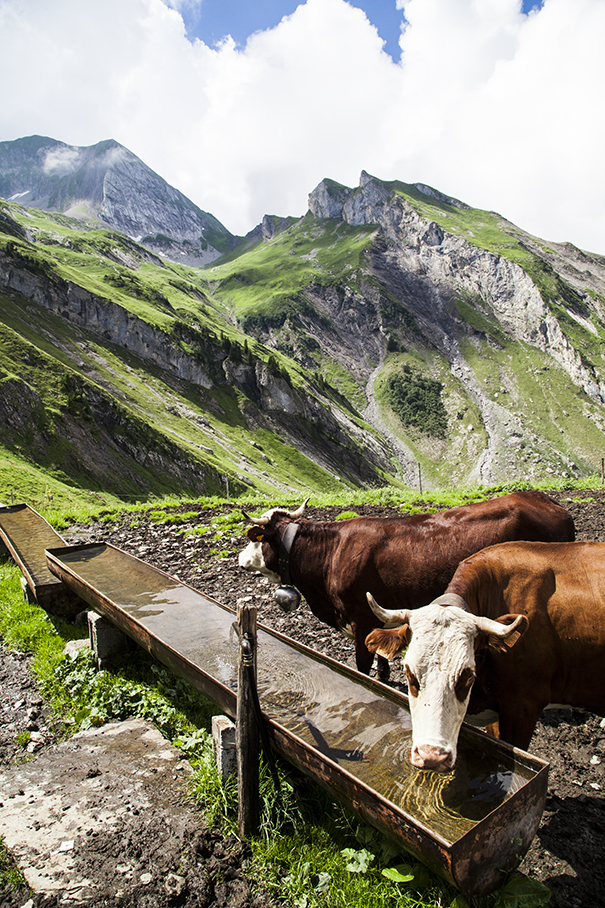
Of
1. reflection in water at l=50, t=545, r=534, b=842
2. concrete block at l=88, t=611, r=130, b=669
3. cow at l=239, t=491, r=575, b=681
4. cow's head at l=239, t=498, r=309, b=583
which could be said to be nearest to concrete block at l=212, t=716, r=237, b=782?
reflection in water at l=50, t=545, r=534, b=842

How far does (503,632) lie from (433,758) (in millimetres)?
1324


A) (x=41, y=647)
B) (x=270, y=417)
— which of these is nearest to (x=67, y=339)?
(x=270, y=417)

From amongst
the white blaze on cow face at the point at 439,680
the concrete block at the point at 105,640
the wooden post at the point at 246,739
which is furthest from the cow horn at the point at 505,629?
the concrete block at the point at 105,640

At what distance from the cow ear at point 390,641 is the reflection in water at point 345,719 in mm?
1319

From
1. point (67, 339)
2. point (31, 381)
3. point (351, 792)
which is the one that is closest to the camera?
point (351, 792)

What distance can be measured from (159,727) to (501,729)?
5.01 metres

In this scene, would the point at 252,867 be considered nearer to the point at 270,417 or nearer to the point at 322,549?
the point at 322,549

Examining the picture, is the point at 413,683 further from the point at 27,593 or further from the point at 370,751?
the point at 27,593

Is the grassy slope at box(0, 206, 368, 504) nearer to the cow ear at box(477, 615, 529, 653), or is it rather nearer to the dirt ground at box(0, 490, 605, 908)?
the dirt ground at box(0, 490, 605, 908)

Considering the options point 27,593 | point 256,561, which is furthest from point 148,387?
point 256,561

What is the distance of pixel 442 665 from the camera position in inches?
180

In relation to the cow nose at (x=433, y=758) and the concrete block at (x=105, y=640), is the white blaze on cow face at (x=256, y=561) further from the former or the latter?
the cow nose at (x=433, y=758)

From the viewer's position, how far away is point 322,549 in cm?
954

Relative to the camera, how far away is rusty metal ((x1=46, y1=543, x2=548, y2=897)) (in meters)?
3.90
